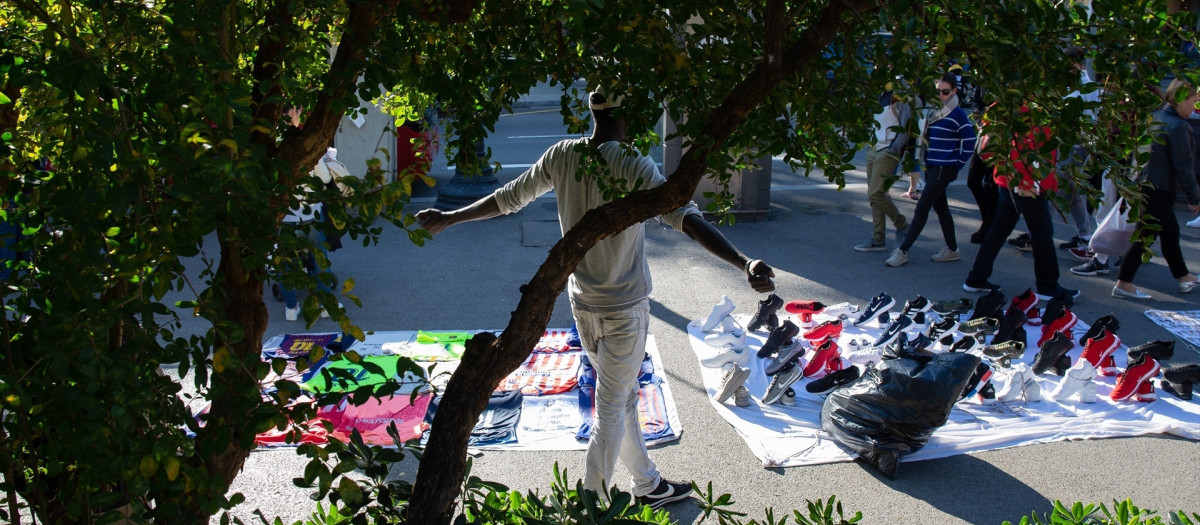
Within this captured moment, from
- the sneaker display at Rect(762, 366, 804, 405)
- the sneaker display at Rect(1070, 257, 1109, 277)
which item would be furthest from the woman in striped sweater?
the sneaker display at Rect(762, 366, 804, 405)

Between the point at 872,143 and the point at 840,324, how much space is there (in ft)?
14.3

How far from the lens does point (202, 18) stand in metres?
1.62

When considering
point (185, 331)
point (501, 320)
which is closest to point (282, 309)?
point (185, 331)

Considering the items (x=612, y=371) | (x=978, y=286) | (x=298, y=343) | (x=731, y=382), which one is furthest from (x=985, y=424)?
(x=298, y=343)

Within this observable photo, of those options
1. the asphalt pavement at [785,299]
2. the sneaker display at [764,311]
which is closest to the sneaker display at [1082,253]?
the asphalt pavement at [785,299]

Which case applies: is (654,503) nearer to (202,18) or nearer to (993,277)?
(202,18)

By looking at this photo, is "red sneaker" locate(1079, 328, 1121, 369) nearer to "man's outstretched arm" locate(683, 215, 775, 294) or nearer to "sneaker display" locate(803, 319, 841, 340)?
"sneaker display" locate(803, 319, 841, 340)

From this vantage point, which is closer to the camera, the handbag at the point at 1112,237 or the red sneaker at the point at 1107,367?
the red sneaker at the point at 1107,367

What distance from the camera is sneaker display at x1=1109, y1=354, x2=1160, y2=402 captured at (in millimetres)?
5383

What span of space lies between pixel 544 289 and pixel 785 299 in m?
5.55

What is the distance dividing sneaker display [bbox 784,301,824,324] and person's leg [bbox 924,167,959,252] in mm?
1946

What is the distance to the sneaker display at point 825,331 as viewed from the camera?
21.2ft

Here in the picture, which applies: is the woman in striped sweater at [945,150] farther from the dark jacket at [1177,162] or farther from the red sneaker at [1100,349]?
the red sneaker at [1100,349]

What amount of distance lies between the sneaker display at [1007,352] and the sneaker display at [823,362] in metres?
1.13
